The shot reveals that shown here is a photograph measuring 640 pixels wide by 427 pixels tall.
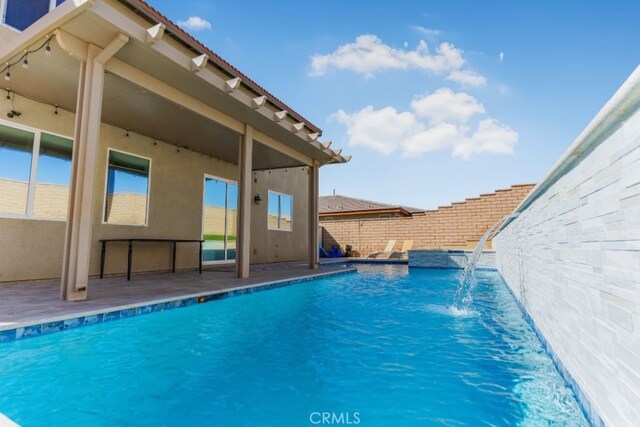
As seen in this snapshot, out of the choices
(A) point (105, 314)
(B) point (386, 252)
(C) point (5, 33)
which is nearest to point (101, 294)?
(A) point (105, 314)

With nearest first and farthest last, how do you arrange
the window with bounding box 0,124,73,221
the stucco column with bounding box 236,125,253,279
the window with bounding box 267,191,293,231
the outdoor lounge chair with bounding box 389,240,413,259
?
1. the window with bounding box 0,124,73,221
2. the stucco column with bounding box 236,125,253,279
3. the window with bounding box 267,191,293,231
4. the outdoor lounge chair with bounding box 389,240,413,259

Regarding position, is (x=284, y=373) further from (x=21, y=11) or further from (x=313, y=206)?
(x=313, y=206)

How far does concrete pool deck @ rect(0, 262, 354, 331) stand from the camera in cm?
352

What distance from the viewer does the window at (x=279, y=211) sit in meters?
12.8

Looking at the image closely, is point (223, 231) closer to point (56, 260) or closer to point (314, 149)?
point (314, 149)

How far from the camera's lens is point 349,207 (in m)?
22.9

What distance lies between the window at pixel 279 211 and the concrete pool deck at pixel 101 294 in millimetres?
5669

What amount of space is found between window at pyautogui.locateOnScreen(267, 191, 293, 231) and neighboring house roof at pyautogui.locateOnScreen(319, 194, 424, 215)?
7373mm

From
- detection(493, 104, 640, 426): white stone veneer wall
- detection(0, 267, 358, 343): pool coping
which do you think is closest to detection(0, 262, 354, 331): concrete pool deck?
detection(0, 267, 358, 343): pool coping

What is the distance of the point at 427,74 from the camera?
10320mm

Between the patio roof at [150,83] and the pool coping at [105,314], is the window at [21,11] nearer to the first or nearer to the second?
the patio roof at [150,83]

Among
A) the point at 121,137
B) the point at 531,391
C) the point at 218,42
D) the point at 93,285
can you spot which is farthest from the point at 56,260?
the point at 531,391

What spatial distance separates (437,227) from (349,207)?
7938 mm

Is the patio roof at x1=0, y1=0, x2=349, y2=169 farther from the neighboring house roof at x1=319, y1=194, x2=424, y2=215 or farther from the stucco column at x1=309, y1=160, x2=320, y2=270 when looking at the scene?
the neighboring house roof at x1=319, y1=194, x2=424, y2=215
